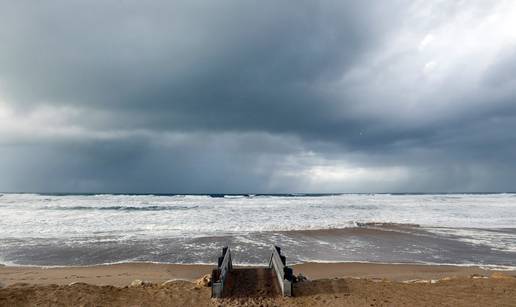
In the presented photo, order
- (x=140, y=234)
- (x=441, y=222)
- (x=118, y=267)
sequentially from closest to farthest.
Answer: (x=118, y=267) < (x=140, y=234) < (x=441, y=222)

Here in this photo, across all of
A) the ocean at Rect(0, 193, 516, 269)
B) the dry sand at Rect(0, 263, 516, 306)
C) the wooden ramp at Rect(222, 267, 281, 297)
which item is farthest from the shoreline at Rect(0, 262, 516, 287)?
the wooden ramp at Rect(222, 267, 281, 297)

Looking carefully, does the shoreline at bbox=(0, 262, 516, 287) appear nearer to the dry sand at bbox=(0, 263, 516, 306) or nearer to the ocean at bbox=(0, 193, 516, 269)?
the dry sand at bbox=(0, 263, 516, 306)

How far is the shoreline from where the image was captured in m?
10.1

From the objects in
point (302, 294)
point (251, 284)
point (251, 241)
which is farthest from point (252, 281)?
point (251, 241)

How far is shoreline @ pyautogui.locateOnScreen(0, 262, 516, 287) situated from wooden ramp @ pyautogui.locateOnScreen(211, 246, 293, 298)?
1884mm

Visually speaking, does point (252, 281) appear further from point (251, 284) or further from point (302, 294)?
point (302, 294)

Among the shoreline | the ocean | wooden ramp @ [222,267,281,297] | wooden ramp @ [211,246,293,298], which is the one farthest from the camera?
the ocean

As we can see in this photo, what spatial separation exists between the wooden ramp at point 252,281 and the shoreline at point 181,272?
1884 mm

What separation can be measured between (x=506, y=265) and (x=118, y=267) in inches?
559

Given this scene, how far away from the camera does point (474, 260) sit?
1309 cm

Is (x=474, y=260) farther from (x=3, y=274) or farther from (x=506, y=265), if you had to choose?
(x=3, y=274)

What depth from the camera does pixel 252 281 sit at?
8.63 m

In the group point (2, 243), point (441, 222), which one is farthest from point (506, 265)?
point (2, 243)

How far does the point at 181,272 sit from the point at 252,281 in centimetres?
337
